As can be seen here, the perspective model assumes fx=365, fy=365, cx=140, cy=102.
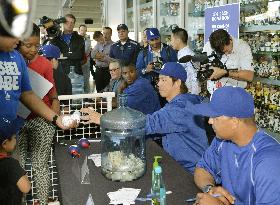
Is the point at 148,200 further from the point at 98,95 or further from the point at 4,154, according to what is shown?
the point at 98,95

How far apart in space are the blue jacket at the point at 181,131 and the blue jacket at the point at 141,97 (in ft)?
3.49

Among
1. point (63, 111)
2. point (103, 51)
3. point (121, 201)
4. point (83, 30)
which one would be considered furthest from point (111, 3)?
point (121, 201)

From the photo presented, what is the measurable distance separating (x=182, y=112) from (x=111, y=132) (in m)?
0.55

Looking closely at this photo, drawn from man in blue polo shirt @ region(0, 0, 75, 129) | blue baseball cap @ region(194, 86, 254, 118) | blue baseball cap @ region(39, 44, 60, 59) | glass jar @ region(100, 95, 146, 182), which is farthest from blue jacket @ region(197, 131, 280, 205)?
blue baseball cap @ region(39, 44, 60, 59)

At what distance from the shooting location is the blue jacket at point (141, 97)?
12.4 feet

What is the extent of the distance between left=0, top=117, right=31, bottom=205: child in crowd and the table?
0.24m

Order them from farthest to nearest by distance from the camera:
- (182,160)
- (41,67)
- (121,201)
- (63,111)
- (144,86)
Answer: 1. (144,86)
2. (63,111)
3. (41,67)
4. (182,160)
5. (121,201)

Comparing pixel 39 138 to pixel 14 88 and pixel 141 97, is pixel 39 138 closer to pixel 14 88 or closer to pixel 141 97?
pixel 14 88

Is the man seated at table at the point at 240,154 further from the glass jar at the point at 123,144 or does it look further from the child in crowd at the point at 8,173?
the child in crowd at the point at 8,173

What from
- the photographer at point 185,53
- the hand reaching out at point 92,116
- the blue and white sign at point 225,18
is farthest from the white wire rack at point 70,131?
the blue and white sign at point 225,18

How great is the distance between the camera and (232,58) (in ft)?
13.8

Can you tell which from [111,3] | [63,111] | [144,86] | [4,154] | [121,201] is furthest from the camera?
[111,3]

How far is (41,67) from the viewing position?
3066 millimetres

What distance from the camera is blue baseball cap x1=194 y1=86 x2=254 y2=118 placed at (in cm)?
179
